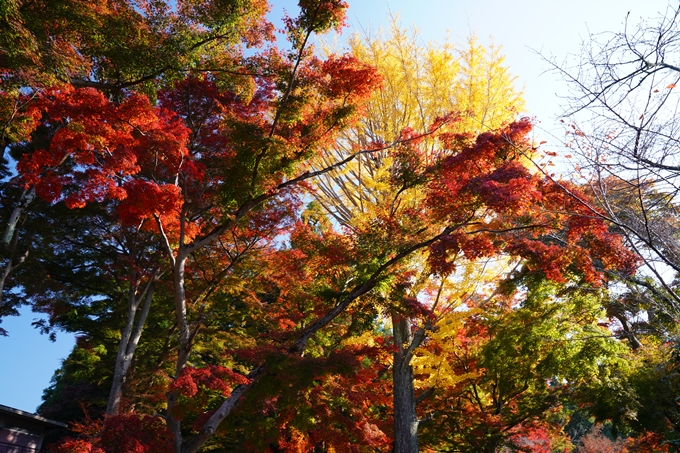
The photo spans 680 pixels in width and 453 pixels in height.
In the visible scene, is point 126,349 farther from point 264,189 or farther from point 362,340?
point 264,189

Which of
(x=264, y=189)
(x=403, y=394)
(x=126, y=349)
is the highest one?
(x=264, y=189)

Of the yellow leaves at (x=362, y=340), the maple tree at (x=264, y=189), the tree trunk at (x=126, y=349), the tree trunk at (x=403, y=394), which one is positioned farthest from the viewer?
the yellow leaves at (x=362, y=340)

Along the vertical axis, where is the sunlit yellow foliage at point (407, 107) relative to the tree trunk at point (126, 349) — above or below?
above

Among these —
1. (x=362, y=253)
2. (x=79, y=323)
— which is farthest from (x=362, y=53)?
(x=79, y=323)

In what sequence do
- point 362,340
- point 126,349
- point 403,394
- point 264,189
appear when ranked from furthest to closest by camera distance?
point 362,340 → point 126,349 → point 403,394 → point 264,189

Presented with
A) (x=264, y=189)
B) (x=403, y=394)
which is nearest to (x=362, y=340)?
(x=403, y=394)

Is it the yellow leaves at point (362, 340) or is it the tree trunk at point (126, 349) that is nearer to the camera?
the tree trunk at point (126, 349)

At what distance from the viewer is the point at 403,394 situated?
369 inches

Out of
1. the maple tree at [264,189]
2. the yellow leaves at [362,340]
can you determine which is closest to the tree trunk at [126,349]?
the maple tree at [264,189]

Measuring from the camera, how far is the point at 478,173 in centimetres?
816

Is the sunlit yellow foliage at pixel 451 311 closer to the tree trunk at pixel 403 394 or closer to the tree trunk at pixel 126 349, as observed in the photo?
the tree trunk at pixel 403 394

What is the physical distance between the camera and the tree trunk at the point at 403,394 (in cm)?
903

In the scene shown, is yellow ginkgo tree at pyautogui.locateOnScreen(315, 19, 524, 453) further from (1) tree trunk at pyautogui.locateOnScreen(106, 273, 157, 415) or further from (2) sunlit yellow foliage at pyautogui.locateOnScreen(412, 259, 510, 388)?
(1) tree trunk at pyautogui.locateOnScreen(106, 273, 157, 415)

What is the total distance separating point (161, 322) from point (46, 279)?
5373 mm
